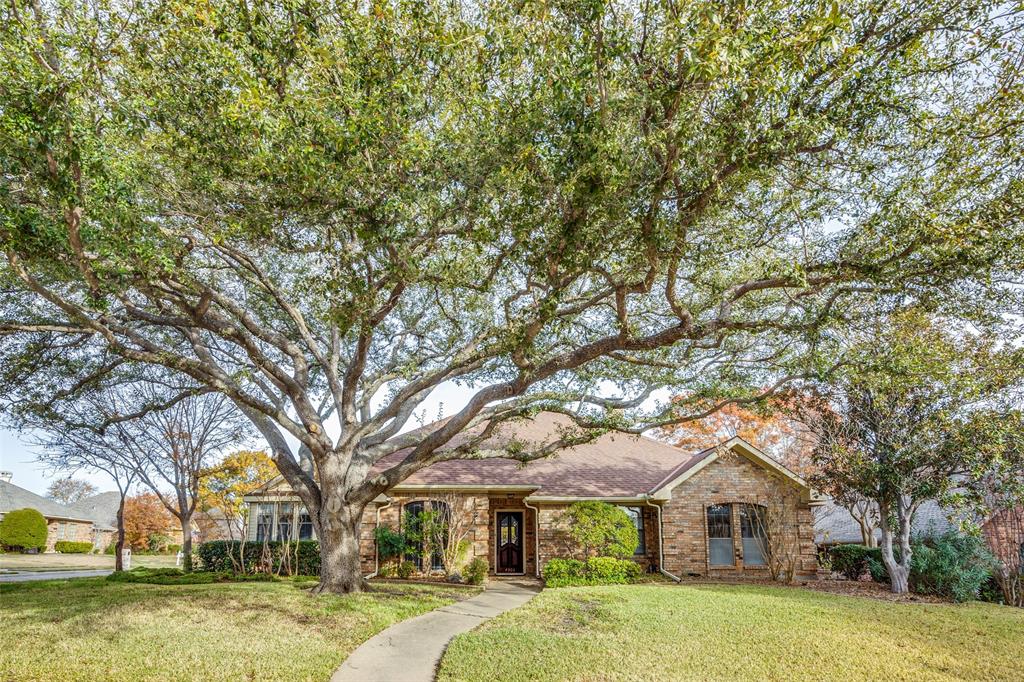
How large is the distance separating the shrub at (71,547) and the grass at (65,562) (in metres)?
1.07

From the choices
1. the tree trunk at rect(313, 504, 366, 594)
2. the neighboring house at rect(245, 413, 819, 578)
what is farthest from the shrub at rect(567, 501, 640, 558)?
the tree trunk at rect(313, 504, 366, 594)

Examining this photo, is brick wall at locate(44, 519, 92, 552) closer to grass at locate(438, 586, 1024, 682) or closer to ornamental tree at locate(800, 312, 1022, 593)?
grass at locate(438, 586, 1024, 682)

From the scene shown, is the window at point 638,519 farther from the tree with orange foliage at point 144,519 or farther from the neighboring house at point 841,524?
the tree with orange foliage at point 144,519

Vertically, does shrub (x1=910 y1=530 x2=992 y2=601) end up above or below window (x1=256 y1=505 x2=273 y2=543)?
below

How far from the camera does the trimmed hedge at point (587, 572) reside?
50.9ft

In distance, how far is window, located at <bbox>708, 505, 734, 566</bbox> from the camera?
17.6 meters

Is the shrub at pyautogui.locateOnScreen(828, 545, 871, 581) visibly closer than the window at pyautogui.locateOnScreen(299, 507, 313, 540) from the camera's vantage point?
Yes

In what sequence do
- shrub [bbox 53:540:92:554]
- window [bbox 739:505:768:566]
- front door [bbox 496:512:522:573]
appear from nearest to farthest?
window [bbox 739:505:768:566]
front door [bbox 496:512:522:573]
shrub [bbox 53:540:92:554]

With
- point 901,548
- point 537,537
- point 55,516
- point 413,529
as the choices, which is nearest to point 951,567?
point 901,548

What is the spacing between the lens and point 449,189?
862 centimetres

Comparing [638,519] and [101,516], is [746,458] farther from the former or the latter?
[101,516]

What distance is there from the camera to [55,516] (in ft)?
121

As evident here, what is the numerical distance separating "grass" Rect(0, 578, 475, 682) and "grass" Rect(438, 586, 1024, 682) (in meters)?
2.04

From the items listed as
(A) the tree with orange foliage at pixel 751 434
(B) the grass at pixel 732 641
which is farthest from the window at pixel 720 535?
(A) the tree with orange foliage at pixel 751 434
